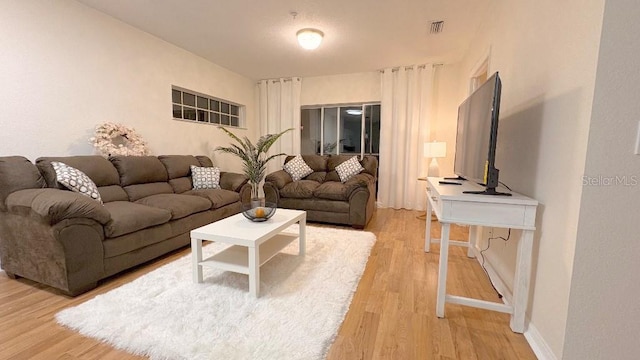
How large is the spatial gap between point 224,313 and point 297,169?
294cm

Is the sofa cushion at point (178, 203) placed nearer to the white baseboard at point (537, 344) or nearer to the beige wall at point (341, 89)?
the white baseboard at point (537, 344)

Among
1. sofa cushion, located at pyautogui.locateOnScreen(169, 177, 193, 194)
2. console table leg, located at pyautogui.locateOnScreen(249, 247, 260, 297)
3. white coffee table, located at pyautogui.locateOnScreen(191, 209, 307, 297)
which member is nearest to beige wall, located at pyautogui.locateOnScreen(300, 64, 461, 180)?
sofa cushion, located at pyautogui.locateOnScreen(169, 177, 193, 194)

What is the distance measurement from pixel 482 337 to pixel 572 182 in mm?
954

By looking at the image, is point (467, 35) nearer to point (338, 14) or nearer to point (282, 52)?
point (338, 14)

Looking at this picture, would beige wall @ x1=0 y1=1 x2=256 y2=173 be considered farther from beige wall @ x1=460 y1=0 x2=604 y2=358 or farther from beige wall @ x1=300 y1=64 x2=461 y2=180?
beige wall @ x1=460 y1=0 x2=604 y2=358

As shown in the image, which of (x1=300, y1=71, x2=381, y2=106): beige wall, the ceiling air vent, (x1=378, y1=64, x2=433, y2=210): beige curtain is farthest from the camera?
(x1=300, y1=71, x2=381, y2=106): beige wall

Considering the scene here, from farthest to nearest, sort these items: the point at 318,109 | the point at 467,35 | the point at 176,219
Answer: the point at 318,109 < the point at 467,35 < the point at 176,219

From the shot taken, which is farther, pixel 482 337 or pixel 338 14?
pixel 338 14

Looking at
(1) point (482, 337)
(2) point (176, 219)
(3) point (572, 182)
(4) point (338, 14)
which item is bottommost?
(1) point (482, 337)

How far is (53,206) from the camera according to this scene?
5.49 ft

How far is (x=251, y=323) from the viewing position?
153 cm

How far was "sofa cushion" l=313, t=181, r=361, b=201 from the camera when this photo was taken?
3461 mm

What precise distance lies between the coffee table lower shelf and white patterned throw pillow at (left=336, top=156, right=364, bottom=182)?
2.01 m

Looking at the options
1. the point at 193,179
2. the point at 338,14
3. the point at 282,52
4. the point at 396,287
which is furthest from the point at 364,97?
the point at 396,287
